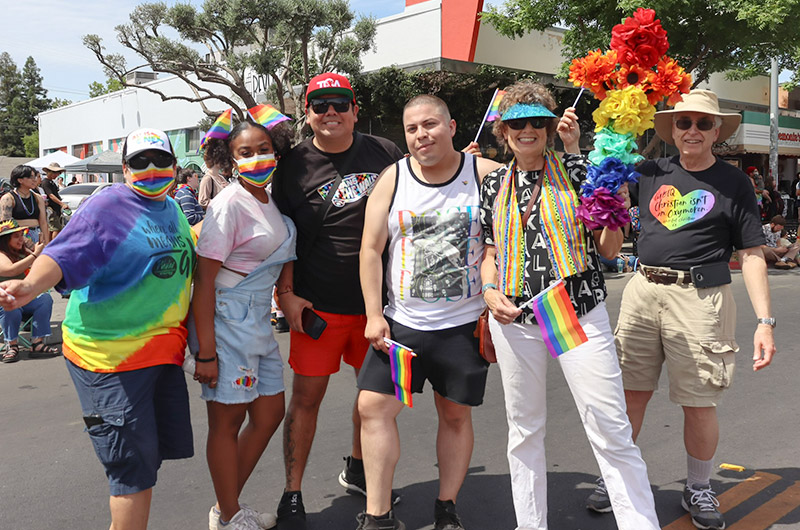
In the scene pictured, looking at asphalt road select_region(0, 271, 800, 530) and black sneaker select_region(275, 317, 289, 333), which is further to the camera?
black sneaker select_region(275, 317, 289, 333)

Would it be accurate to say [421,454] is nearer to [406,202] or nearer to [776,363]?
[406,202]

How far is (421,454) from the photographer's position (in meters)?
4.29

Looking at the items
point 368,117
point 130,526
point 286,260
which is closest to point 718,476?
point 286,260

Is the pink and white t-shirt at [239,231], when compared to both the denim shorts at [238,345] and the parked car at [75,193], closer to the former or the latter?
the denim shorts at [238,345]

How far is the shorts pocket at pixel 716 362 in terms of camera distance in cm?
328

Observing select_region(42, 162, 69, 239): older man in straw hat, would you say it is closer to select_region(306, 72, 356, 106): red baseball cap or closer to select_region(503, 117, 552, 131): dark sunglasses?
select_region(306, 72, 356, 106): red baseball cap

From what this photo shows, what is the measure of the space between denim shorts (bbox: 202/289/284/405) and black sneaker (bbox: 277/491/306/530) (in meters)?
0.60

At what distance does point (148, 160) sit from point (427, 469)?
7.91 feet

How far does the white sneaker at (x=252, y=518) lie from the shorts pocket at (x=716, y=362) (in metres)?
2.23

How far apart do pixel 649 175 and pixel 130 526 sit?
2.92 metres

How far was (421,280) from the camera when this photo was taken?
3.09m

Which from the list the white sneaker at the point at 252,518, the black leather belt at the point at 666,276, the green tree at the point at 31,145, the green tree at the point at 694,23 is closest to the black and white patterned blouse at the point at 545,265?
the black leather belt at the point at 666,276

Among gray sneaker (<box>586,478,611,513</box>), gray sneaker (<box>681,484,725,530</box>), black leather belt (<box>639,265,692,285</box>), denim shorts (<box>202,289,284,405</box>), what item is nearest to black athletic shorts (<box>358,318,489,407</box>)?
denim shorts (<box>202,289,284,405</box>)

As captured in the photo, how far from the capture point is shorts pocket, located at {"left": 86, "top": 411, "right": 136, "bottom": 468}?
2.61m
